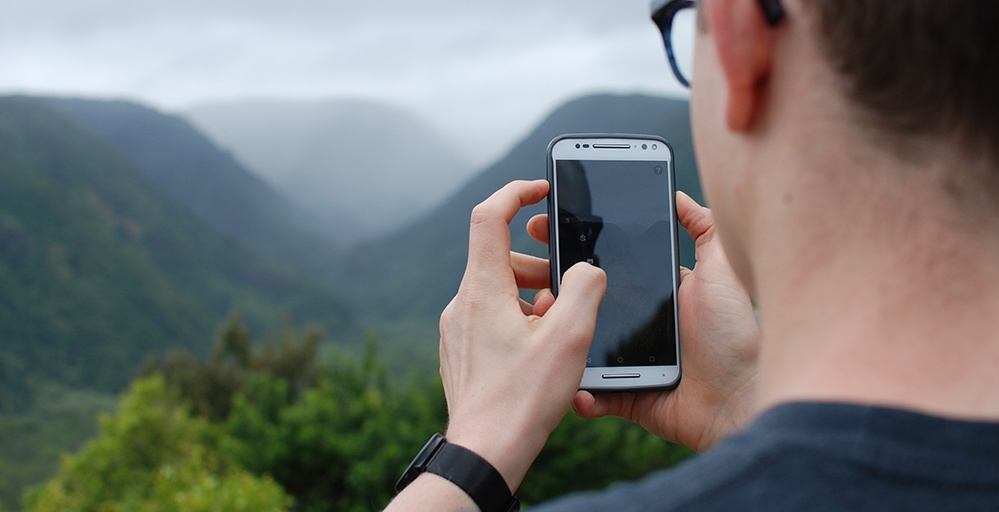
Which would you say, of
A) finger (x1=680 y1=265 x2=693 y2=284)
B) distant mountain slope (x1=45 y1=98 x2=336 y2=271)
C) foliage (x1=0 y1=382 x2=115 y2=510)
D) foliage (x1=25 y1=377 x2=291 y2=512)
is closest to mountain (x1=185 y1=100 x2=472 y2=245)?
distant mountain slope (x1=45 y1=98 x2=336 y2=271)

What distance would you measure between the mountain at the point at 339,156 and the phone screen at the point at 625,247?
5961 cm

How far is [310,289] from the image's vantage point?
71500mm

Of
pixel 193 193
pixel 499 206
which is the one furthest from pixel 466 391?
pixel 193 193

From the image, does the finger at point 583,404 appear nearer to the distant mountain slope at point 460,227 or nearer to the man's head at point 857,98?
the distant mountain slope at point 460,227

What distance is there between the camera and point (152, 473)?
36.6 ft

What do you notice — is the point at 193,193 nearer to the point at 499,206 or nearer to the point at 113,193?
the point at 113,193

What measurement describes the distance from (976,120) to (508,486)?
0.84m

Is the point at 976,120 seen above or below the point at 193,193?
above

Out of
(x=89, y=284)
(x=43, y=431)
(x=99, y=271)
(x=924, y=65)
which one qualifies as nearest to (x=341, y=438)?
(x=924, y=65)

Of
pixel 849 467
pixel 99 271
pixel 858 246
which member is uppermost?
pixel 858 246

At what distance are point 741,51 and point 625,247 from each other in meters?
1.09

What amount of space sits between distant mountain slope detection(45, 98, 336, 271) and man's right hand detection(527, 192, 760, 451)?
277ft

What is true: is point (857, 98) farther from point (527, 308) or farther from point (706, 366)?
point (706, 366)

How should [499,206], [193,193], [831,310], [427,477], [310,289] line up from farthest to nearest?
[193,193] < [310,289] < [499,206] < [427,477] < [831,310]
